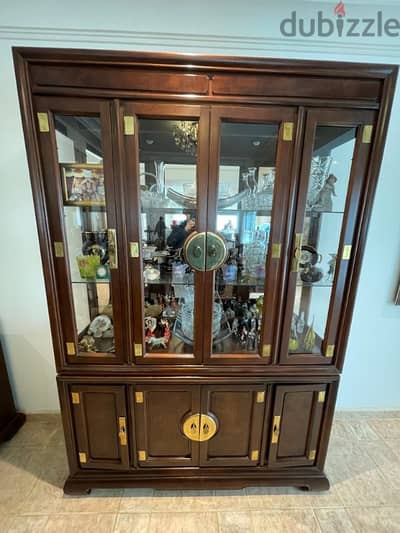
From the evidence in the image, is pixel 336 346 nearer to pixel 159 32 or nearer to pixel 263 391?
pixel 263 391

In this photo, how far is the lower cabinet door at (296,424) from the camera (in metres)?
1.28

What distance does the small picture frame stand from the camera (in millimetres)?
1074

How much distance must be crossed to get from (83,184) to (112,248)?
325mm

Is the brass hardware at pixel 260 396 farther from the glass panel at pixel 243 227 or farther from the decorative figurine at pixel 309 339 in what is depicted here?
the decorative figurine at pixel 309 339

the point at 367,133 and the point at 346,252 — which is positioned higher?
the point at 367,133

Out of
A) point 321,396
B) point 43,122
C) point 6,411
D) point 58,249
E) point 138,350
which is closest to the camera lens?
point 43,122

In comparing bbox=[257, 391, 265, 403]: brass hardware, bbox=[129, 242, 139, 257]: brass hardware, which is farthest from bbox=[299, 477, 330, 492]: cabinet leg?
bbox=[129, 242, 139, 257]: brass hardware

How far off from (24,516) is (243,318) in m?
1.54

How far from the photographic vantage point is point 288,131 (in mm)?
1012

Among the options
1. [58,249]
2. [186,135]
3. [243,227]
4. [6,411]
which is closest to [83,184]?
[58,249]

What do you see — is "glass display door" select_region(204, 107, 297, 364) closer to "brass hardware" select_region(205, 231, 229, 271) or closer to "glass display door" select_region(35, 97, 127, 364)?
"brass hardware" select_region(205, 231, 229, 271)

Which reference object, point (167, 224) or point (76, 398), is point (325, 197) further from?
point (76, 398)

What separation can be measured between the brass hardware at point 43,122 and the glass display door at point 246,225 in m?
0.66

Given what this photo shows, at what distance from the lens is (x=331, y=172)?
3.89 ft
